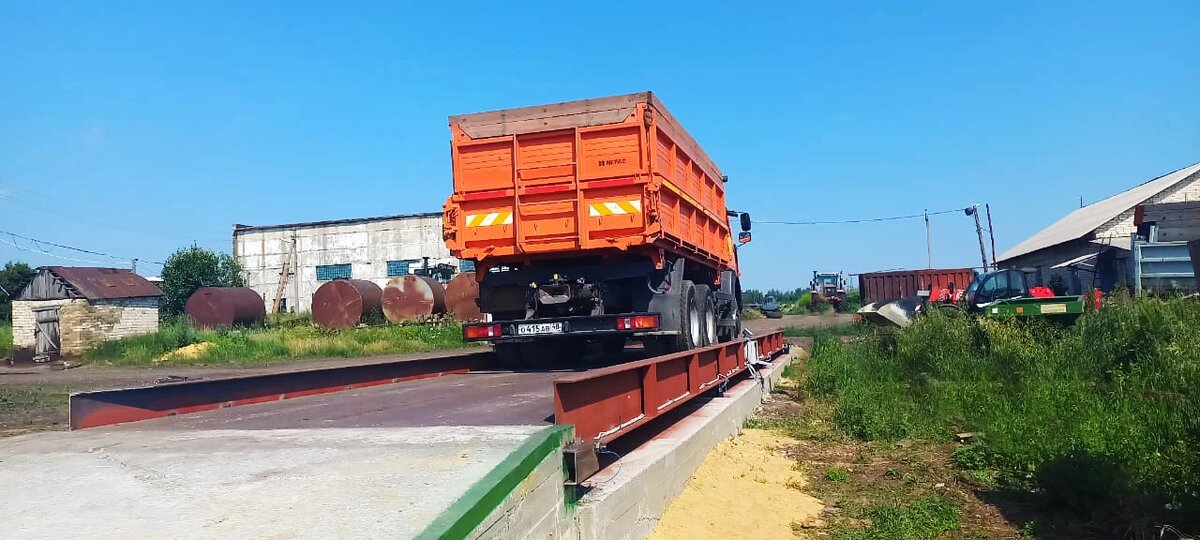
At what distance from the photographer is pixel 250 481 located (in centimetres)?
330

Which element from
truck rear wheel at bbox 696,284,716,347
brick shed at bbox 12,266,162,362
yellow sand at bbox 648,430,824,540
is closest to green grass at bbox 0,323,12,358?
brick shed at bbox 12,266,162,362

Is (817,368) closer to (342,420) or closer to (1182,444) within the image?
(1182,444)

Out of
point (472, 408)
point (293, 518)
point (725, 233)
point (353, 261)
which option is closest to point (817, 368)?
point (725, 233)

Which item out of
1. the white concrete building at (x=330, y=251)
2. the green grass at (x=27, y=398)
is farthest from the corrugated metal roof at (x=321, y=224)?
the green grass at (x=27, y=398)

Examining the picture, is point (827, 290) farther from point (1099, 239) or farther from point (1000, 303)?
point (1000, 303)

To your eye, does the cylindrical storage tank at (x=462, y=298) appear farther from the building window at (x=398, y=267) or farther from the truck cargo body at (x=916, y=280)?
the truck cargo body at (x=916, y=280)

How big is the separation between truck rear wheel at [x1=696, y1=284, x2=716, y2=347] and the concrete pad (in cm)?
602

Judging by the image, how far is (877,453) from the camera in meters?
7.58

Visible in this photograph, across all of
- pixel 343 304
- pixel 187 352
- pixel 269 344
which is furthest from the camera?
pixel 343 304

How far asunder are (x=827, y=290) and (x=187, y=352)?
1651 inches

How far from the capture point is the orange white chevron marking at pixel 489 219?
877 cm

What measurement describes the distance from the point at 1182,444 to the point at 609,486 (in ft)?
14.3

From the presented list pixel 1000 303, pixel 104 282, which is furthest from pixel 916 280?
pixel 104 282

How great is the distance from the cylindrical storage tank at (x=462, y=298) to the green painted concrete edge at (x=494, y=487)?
23.3 m
